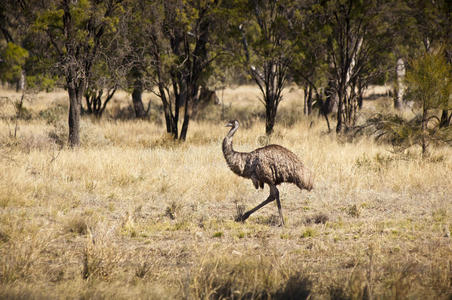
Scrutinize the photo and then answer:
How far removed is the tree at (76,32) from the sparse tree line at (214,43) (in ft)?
0.09

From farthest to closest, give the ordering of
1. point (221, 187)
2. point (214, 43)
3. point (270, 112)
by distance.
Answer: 1. point (270, 112)
2. point (214, 43)
3. point (221, 187)

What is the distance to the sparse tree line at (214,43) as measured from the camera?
12.4 m

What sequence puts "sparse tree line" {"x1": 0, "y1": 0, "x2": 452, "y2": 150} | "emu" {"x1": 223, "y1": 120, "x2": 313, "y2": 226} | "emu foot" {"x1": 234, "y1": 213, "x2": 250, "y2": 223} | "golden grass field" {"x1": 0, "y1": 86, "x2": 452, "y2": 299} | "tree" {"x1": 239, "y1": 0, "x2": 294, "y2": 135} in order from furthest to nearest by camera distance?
"tree" {"x1": 239, "y1": 0, "x2": 294, "y2": 135}, "sparse tree line" {"x1": 0, "y1": 0, "x2": 452, "y2": 150}, "emu foot" {"x1": 234, "y1": 213, "x2": 250, "y2": 223}, "emu" {"x1": 223, "y1": 120, "x2": 313, "y2": 226}, "golden grass field" {"x1": 0, "y1": 86, "x2": 452, "y2": 299}

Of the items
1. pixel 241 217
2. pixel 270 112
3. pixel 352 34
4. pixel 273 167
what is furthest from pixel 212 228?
pixel 352 34

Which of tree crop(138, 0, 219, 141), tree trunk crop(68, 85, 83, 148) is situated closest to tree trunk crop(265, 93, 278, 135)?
tree crop(138, 0, 219, 141)

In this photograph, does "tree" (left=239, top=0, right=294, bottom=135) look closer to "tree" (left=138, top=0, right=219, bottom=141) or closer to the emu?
"tree" (left=138, top=0, right=219, bottom=141)

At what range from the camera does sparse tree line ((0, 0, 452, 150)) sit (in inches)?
488

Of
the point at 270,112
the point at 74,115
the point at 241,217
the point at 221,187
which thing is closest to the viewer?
the point at 241,217

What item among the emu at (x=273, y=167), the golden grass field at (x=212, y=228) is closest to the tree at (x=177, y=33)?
the golden grass field at (x=212, y=228)

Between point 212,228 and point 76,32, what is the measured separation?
327 inches

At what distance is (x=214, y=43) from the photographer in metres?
16.7

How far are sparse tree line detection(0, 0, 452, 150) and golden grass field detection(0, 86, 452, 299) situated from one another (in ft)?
7.04

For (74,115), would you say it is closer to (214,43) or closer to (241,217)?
(214,43)

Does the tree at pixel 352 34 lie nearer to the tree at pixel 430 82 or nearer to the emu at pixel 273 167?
the tree at pixel 430 82
